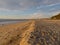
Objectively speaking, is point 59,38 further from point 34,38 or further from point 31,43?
point 31,43

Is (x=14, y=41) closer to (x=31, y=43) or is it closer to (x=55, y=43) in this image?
(x=31, y=43)

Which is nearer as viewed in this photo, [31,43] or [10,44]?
[31,43]

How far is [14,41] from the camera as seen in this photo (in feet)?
29.6

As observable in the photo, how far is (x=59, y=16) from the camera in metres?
43.1

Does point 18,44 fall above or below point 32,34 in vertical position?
below

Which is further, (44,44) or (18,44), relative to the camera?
(18,44)

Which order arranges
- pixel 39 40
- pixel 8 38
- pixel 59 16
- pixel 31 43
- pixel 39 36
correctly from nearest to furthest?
pixel 31 43
pixel 39 40
pixel 39 36
pixel 8 38
pixel 59 16

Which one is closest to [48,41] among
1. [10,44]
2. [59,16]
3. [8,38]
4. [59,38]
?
[59,38]

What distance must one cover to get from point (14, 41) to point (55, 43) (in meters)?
2.84

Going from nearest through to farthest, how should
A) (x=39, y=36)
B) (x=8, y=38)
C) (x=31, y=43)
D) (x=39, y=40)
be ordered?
(x=31, y=43), (x=39, y=40), (x=39, y=36), (x=8, y=38)

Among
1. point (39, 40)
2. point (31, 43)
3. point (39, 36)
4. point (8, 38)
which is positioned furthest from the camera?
point (8, 38)

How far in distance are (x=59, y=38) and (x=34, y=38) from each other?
1925 millimetres

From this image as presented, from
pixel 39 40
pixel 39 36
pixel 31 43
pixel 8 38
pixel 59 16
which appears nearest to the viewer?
pixel 31 43

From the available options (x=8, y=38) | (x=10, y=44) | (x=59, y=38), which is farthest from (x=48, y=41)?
(x=8, y=38)
